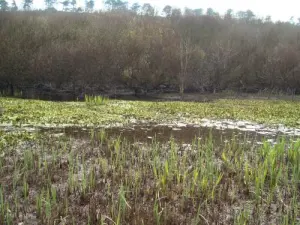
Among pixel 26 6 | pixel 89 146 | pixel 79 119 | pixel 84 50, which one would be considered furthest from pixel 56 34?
pixel 26 6

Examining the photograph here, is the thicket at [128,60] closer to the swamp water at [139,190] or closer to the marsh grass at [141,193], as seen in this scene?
the swamp water at [139,190]

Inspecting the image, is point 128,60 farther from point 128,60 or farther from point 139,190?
point 139,190

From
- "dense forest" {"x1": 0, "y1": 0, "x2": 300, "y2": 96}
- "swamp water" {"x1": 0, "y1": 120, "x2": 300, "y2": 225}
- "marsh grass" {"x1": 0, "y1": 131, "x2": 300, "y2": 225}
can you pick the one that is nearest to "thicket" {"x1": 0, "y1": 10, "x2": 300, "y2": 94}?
"dense forest" {"x1": 0, "y1": 0, "x2": 300, "y2": 96}

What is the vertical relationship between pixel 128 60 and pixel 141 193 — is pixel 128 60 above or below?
above

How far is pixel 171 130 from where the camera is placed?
44.2ft

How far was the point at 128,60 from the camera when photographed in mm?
42500

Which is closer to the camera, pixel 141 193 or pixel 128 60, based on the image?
pixel 141 193

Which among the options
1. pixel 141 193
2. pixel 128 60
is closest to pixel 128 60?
pixel 128 60

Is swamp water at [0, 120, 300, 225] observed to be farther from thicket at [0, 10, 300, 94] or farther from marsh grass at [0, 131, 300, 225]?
thicket at [0, 10, 300, 94]

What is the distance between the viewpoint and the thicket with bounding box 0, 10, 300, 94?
3788cm

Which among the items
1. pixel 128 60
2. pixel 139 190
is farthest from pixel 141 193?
pixel 128 60

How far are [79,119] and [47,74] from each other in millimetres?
25537

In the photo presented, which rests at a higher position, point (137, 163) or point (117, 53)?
point (117, 53)

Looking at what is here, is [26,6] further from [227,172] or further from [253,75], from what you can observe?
[227,172]
